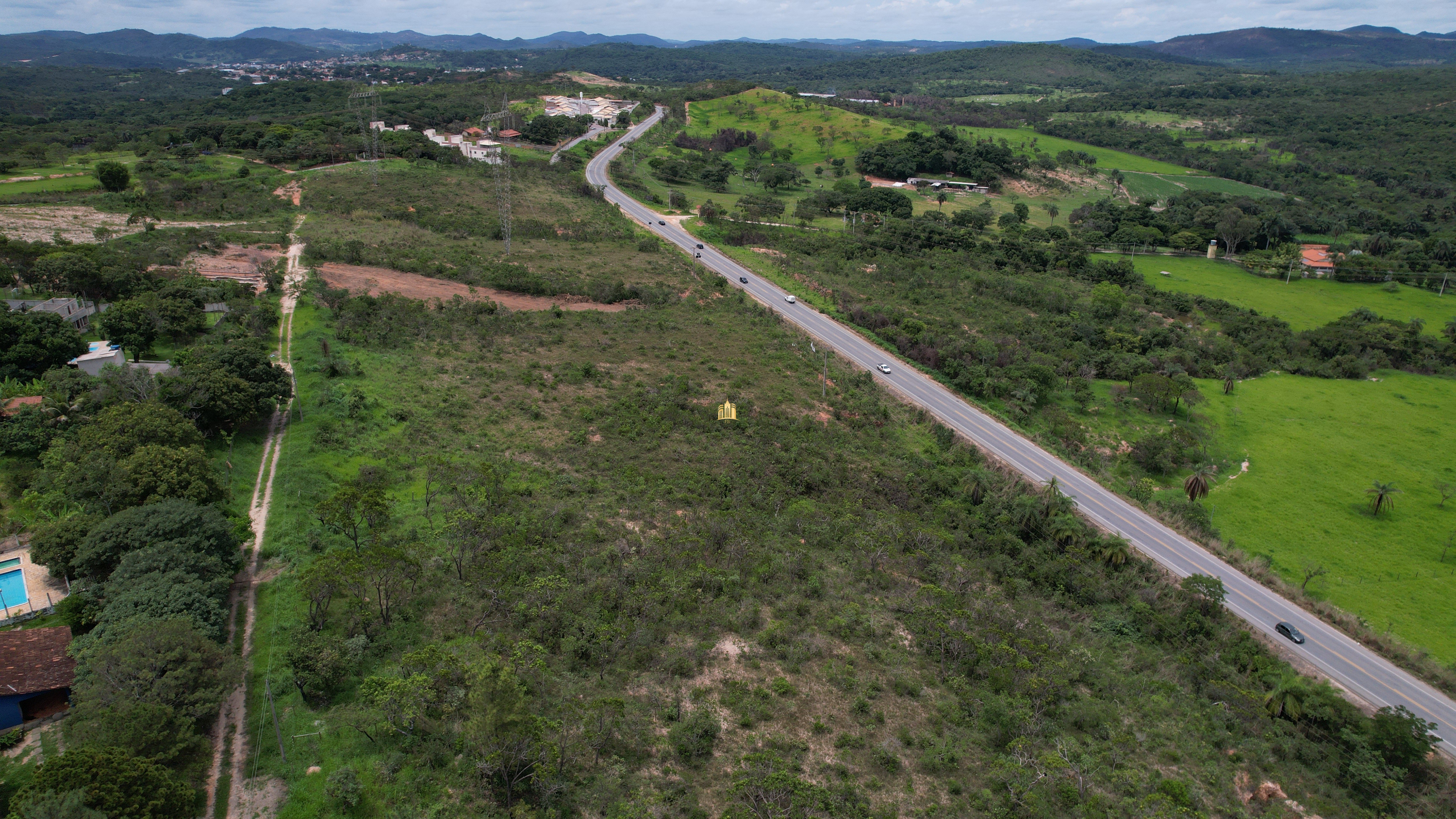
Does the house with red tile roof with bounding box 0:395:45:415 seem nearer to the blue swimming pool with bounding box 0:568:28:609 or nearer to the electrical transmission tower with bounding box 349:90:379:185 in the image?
the blue swimming pool with bounding box 0:568:28:609

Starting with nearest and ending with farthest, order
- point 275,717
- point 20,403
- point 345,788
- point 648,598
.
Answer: point 345,788, point 275,717, point 648,598, point 20,403

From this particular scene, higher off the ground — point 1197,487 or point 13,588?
point 13,588

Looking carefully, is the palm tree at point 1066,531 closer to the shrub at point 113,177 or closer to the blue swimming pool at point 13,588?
the blue swimming pool at point 13,588

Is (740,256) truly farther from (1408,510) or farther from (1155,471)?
(1408,510)

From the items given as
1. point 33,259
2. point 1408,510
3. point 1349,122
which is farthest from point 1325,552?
point 1349,122

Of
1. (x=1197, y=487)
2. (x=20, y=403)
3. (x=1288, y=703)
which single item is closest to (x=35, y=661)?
(x=20, y=403)

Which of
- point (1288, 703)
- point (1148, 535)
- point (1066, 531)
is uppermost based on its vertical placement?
point (1066, 531)

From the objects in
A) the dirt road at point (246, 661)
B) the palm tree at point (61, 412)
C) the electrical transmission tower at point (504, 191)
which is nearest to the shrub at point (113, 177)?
the electrical transmission tower at point (504, 191)

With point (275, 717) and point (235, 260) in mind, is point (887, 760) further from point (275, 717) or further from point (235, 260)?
point (235, 260)
